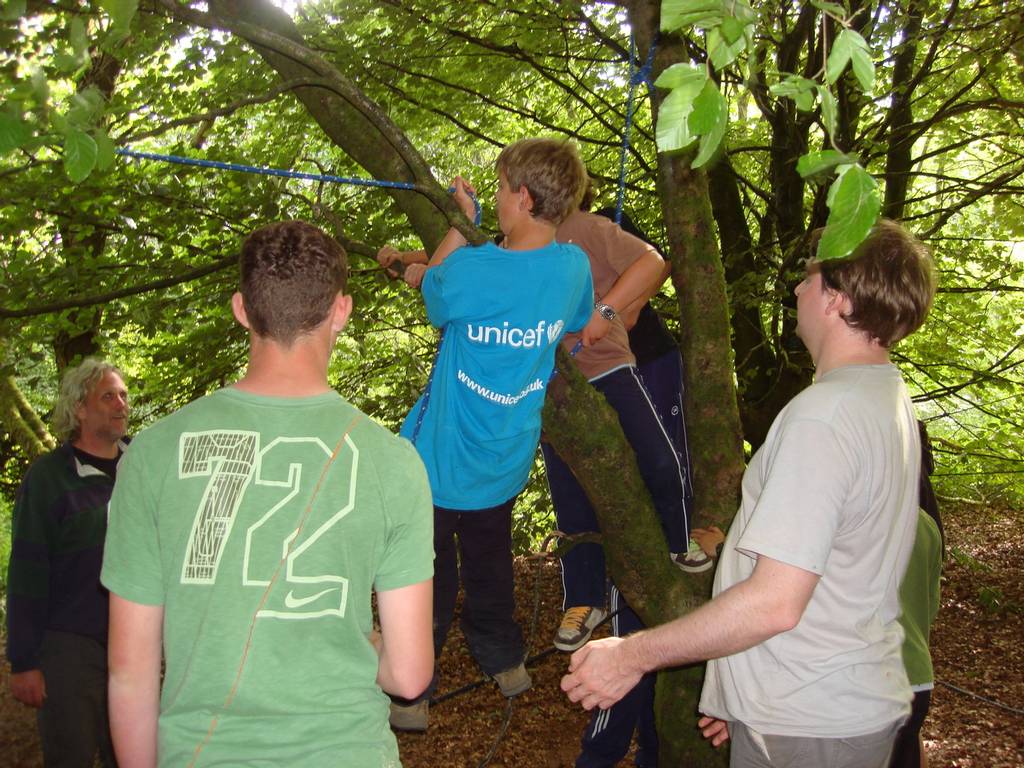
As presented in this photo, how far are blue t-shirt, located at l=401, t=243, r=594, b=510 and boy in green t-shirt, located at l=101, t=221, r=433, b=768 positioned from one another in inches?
47.8

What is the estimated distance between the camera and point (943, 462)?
8.66 metres

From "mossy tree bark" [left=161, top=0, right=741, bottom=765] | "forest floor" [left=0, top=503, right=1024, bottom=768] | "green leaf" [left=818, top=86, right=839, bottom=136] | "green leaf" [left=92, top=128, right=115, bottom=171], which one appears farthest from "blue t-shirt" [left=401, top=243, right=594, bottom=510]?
"forest floor" [left=0, top=503, right=1024, bottom=768]

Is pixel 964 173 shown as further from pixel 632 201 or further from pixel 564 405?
pixel 564 405

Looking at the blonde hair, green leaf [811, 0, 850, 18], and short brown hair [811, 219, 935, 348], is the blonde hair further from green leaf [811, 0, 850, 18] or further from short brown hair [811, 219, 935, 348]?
green leaf [811, 0, 850, 18]

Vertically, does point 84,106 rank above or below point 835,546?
above

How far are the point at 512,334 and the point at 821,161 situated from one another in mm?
1776

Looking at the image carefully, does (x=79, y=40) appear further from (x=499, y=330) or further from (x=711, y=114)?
(x=499, y=330)

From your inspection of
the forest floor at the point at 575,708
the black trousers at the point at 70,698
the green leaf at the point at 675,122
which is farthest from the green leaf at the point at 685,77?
the forest floor at the point at 575,708

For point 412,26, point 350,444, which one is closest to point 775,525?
point 350,444

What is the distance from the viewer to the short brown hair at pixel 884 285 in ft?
6.39

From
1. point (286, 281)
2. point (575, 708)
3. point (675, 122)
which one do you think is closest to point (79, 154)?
point (286, 281)

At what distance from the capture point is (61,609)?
343 cm

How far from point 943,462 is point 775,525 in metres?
7.83

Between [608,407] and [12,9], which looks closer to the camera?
[12,9]
